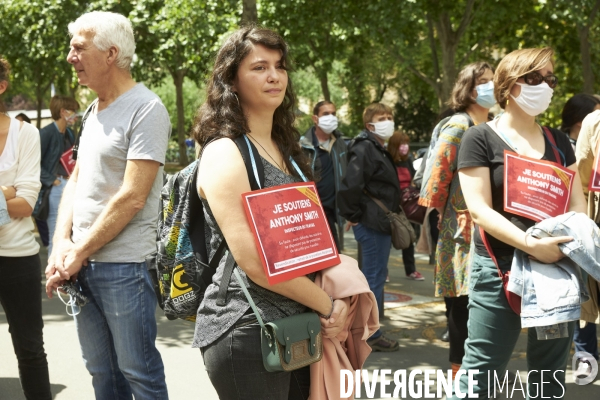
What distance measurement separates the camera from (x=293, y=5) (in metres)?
18.4

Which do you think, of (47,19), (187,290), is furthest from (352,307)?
(47,19)

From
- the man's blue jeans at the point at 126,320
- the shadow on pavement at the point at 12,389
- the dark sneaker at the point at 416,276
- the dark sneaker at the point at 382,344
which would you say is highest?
the man's blue jeans at the point at 126,320

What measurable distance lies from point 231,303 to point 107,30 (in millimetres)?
1444

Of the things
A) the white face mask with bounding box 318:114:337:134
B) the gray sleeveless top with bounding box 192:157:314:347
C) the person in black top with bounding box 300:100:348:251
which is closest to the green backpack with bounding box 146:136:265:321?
the gray sleeveless top with bounding box 192:157:314:347

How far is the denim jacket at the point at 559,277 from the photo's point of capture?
10.7 feet

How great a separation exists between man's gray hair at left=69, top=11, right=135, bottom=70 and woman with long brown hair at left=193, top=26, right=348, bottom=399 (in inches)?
31.4

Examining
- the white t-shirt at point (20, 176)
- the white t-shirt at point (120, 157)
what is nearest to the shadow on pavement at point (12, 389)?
the white t-shirt at point (20, 176)

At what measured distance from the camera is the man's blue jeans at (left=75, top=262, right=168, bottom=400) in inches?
129

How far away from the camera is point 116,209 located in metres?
3.17

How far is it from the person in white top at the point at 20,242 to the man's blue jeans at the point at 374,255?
113 inches

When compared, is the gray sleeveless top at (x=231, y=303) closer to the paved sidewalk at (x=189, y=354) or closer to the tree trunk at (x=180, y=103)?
the paved sidewalk at (x=189, y=354)

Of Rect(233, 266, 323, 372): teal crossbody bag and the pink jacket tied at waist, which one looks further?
the pink jacket tied at waist

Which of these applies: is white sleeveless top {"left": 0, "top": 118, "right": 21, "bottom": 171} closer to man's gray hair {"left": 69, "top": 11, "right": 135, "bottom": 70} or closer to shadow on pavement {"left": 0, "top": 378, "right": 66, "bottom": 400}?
man's gray hair {"left": 69, "top": 11, "right": 135, "bottom": 70}

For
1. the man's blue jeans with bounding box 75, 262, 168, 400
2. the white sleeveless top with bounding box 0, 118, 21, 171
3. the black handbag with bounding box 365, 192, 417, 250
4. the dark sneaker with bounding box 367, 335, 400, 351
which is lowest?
the dark sneaker with bounding box 367, 335, 400, 351
